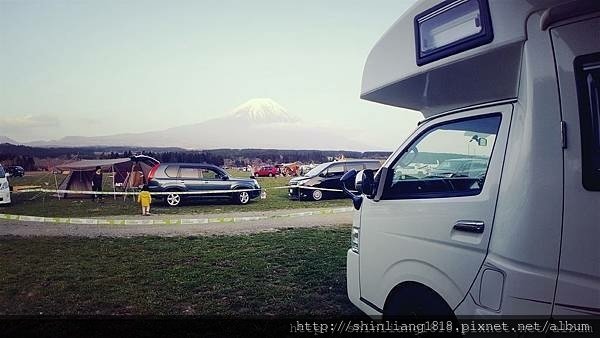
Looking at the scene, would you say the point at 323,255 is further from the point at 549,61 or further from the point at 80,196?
the point at 549,61

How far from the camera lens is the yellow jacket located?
10.2ft

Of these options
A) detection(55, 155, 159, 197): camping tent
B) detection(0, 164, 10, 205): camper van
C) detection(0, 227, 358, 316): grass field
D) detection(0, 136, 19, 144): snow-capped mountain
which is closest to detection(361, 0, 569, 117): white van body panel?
detection(0, 227, 358, 316): grass field

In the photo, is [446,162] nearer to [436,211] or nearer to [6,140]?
[436,211]

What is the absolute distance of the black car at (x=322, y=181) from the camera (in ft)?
11.4

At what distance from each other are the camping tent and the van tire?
2031 millimetres

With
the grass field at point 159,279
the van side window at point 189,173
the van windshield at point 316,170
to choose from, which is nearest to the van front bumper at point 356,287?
the grass field at point 159,279

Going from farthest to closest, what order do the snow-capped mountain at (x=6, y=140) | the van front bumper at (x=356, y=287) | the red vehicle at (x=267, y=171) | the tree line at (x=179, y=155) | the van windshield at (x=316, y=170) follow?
the van windshield at (x=316, y=170) < the red vehicle at (x=267, y=171) < the tree line at (x=179, y=155) < the snow-capped mountain at (x=6, y=140) < the van front bumper at (x=356, y=287)

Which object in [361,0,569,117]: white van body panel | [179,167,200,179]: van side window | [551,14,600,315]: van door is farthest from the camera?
[179,167,200,179]: van side window

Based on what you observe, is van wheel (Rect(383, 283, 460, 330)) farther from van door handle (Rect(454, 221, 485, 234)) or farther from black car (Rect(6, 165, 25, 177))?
black car (Rect(6, 165, 25, 177))

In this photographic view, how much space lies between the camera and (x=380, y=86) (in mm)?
2053

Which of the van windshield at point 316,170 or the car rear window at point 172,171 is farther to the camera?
the van windshield at point 316,170

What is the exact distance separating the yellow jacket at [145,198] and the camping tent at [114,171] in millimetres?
129

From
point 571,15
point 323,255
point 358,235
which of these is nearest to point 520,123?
point 571,15

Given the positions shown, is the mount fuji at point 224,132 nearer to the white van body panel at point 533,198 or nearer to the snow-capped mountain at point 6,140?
the snow-capped mountain at point 6,140
